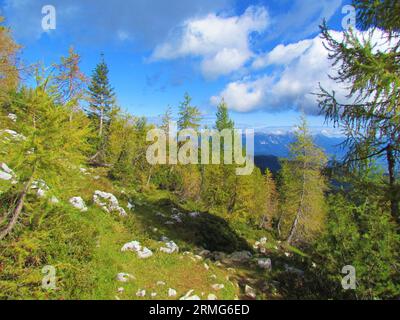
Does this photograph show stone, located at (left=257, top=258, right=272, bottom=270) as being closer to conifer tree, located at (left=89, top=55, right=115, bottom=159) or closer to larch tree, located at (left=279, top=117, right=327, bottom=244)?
larch tree, located at (left=279, top=117, right=327, bottom=244)

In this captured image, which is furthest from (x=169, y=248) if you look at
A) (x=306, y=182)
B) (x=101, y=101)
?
(x=101, y=101)

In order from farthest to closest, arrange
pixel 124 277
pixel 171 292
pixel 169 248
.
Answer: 1. pixel 169 248
2. pixel 124 277
3. pixel 171 292

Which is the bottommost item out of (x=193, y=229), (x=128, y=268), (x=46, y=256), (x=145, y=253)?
(x=193, y=229)

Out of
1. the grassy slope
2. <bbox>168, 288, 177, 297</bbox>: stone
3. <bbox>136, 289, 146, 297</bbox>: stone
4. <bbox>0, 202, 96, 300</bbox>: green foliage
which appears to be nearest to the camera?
<bbox>0, 202, 96, 300</bbox>: green foliage

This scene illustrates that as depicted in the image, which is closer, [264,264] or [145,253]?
[145,253]

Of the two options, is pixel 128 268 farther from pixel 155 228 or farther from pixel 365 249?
pixel 365 249

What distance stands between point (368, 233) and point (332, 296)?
3173mm

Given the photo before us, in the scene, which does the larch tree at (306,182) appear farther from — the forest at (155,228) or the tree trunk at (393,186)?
the tree trunk at (393,186)

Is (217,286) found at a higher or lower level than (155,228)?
lower

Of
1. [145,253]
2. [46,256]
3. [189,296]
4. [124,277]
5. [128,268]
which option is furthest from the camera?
[145,253]

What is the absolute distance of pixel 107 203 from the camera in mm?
17406

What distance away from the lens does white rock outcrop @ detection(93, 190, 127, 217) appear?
16.9 m

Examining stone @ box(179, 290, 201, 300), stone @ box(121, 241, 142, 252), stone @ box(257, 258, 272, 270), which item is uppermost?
stone @ box(121, 241, 142, 252)

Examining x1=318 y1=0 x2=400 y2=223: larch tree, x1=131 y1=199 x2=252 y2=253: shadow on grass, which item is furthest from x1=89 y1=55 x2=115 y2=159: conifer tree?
x1=318 y1=0 x2=400 y2=223: larch tree
